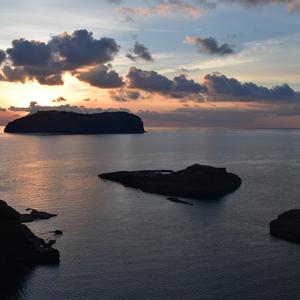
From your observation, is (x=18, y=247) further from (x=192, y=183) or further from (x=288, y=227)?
(x=192, y=183)

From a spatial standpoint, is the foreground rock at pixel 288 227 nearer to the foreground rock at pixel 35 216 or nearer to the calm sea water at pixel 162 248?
the calm sea water at pixel 162 248

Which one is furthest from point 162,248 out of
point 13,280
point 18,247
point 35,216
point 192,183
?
point 192,183

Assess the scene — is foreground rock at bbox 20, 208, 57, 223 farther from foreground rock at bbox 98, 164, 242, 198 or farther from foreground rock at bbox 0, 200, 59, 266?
foreground rock at bbox 98, 164, 242, 198

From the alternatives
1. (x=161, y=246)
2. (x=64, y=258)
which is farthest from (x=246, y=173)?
(x=64, y=258)

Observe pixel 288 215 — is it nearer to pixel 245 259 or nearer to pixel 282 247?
pixel 282 247

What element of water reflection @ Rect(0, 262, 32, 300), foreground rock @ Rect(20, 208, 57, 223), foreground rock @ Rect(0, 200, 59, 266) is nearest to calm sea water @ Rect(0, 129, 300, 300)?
water reflection @ Rect(0, 262, 32, 300)
